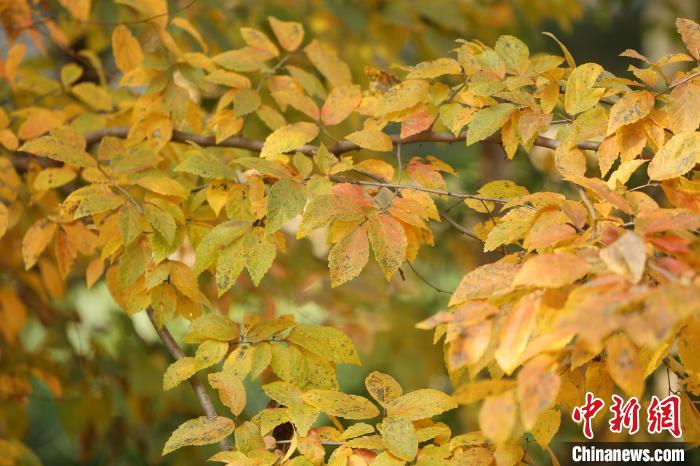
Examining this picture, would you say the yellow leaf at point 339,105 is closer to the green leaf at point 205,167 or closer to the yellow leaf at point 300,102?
the yellow leaf at point 300,102

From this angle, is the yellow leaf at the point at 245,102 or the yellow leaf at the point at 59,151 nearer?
the yellow leaf at the point at 59,151

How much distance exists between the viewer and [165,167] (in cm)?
146

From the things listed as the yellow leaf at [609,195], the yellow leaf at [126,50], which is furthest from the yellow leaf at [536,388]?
the yellow leaf at [126,50]

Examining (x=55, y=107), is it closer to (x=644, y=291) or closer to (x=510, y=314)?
(x=510, y=314)

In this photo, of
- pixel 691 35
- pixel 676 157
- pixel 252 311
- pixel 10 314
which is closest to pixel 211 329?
pixel 676 157

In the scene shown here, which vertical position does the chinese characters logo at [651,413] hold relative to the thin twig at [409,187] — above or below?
below

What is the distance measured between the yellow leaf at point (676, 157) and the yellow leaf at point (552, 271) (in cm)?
28

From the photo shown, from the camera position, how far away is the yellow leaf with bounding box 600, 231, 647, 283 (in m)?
0.67

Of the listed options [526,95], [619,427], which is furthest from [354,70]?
[619,427]

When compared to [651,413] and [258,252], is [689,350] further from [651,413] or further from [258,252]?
[258,252]

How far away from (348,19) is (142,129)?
907 mm

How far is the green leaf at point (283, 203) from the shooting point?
3.34ft

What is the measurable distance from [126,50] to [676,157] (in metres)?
0.97

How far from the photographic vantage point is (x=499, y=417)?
0.71 metres
